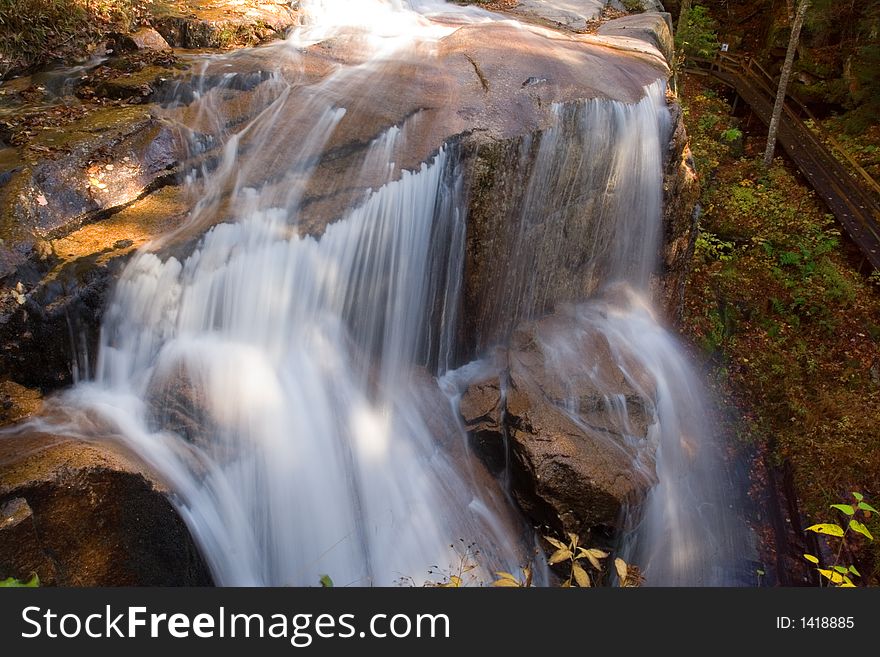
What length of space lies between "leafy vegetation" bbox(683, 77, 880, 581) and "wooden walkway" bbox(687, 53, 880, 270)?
0.34 meters

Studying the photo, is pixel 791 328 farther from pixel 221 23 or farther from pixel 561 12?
pixel 221 23

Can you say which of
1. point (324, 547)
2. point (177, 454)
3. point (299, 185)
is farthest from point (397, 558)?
point (299, 185)

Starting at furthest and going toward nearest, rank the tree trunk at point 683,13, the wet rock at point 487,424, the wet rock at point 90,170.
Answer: the tree trunk at point 683,13, the wet rock at point 487,424, the wet rock at point 90,170

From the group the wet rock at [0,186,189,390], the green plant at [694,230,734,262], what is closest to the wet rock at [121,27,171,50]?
the wet rock at [0,186,189,390]

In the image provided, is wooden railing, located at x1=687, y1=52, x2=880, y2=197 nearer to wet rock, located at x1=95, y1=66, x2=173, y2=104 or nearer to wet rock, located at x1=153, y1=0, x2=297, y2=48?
wet rock, located at x1=153, y1=0, x2=297, y2=48

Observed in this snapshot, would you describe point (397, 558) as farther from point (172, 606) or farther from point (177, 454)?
point (172, 606)

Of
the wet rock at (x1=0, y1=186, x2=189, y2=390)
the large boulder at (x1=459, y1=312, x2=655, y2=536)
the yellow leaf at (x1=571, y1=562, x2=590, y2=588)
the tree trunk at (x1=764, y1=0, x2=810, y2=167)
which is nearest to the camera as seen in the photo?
the yellow leaf at (x1=571, y1=562, x2=590, y2=588)

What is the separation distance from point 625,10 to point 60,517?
1307 centimetres

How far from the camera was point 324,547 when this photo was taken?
534cm

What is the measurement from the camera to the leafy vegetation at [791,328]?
8.39 meters

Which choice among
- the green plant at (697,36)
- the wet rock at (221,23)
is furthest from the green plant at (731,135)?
the wet rock at (221,23)

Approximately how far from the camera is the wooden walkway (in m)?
11.8

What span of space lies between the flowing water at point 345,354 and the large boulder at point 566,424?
307 mm

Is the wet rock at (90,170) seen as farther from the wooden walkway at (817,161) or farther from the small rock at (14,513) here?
the wooden walkway at (817,161)
